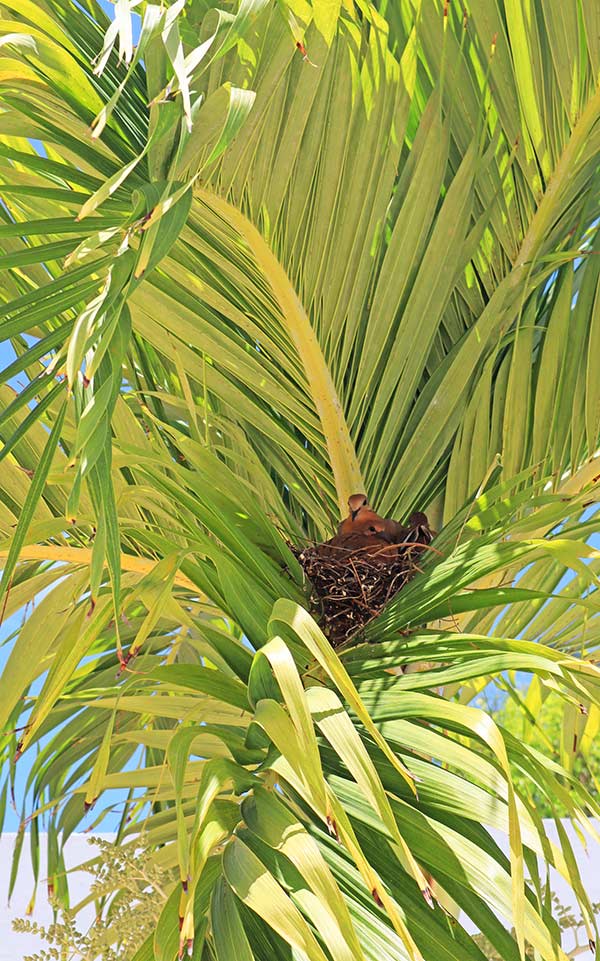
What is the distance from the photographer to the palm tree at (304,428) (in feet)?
1.70

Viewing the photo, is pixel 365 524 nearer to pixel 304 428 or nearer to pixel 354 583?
pixel 354 583

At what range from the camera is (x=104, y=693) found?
0.80 metres

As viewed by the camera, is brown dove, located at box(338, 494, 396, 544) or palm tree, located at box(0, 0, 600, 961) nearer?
palm tree, located at box(0, 0, 600, 961)

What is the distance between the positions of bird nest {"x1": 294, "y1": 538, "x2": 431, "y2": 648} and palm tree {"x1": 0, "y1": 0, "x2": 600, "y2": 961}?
0.08 ft

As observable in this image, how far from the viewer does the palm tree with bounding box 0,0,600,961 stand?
0.52m

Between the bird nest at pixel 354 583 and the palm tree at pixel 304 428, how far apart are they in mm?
25

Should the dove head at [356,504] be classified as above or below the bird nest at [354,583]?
above

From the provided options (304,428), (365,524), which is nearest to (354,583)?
(365,524)

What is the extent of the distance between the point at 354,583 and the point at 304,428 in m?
0.24

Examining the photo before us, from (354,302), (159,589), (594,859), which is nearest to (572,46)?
(354,302)

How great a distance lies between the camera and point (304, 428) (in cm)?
108

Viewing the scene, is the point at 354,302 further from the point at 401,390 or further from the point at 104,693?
the point at 104,693

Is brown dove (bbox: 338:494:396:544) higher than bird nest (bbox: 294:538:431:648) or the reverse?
higher

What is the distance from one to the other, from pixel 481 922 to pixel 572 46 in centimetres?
72
